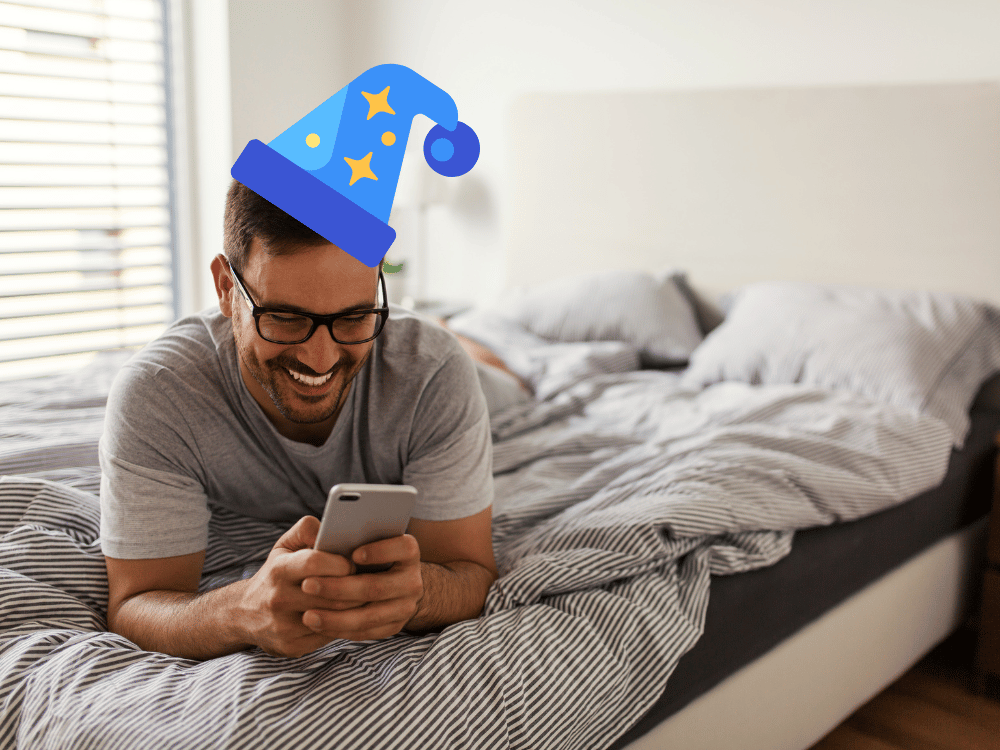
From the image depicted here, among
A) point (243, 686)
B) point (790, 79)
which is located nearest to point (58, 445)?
point (243, 686)

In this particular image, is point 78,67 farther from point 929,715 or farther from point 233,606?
point 929,715

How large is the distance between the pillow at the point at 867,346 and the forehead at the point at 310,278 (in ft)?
4.12

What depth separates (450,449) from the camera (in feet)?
3.64

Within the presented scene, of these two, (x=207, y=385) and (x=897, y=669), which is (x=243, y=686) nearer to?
(x=207, y=385)

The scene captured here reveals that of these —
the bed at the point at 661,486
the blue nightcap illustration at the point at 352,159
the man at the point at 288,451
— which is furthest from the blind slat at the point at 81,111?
the blue nightcap illustration at the point at 352,159

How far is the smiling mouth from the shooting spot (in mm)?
1008

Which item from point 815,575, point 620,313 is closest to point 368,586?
point 815,575

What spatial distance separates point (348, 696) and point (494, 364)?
1238 mm

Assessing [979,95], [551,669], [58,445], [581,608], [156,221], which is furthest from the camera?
[156,221]

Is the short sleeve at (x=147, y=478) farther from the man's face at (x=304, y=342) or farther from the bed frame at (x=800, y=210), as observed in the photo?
the bed frame at (x=800, y=210)

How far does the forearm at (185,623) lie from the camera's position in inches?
35.5

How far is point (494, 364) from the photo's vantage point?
203 cm

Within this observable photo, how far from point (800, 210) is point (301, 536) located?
1870 millimetres

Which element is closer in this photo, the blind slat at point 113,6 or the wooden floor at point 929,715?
the wooden floor at point 929,715
